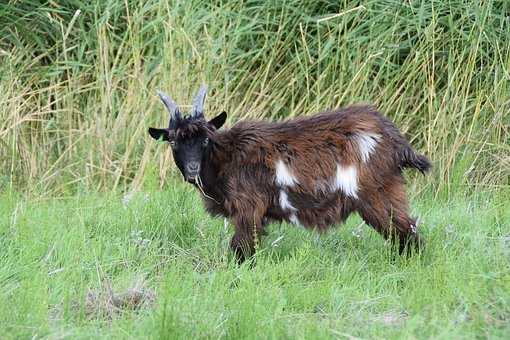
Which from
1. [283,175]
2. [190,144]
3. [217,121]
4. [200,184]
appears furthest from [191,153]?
[283,175]

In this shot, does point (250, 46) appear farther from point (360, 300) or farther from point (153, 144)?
point (360, 300)

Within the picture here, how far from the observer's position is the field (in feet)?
19.6

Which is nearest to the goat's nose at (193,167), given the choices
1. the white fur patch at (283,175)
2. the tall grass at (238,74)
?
the white fur patch at (283,175)

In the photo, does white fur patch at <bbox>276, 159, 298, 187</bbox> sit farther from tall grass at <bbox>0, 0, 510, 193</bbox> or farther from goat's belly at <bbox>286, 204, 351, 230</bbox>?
tall grass at <bbox>0, 0, 510, 193</bbox>

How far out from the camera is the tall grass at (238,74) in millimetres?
8328

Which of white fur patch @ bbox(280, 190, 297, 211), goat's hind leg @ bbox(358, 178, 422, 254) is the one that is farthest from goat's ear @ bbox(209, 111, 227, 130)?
goat's hind leg @ bbox(358, 178, 422, 254)

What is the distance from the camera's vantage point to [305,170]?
6.51 metres

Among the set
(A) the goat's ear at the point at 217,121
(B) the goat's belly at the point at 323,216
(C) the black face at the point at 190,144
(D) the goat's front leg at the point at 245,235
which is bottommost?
(D) the goat's front leg at the point at 245,235

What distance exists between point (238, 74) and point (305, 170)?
2.52 m

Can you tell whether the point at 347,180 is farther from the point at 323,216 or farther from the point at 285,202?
the point at 285,202

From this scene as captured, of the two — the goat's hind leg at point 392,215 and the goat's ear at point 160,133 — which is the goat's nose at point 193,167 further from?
the goat's hind leg at point 392,215

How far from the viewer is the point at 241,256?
21.1ft

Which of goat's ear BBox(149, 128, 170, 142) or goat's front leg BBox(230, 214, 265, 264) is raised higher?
goat's ear BBox(149, 128, 170, 142)

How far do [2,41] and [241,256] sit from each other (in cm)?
401
